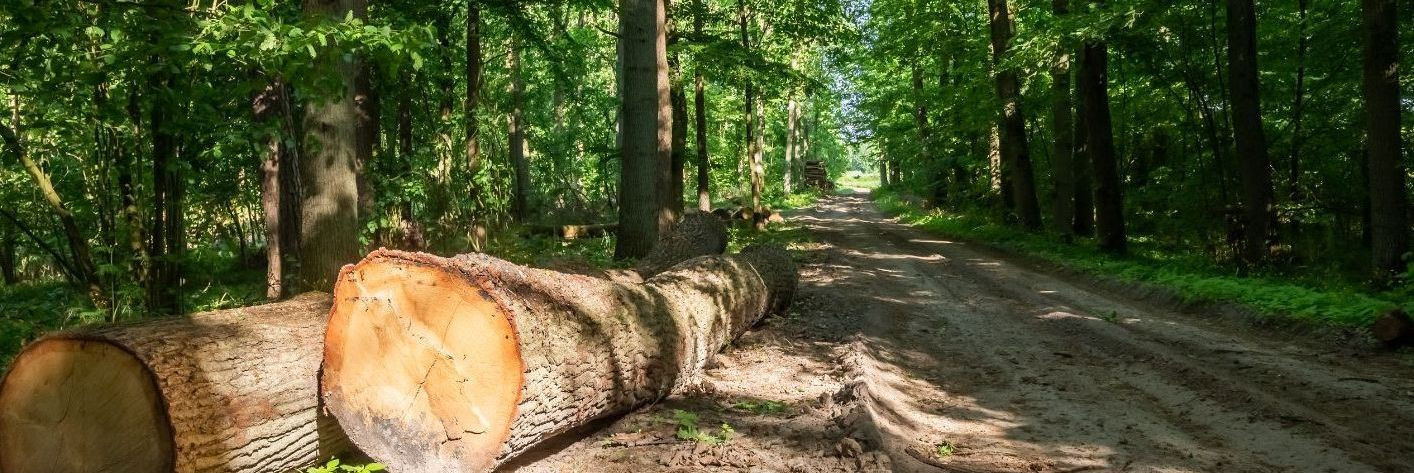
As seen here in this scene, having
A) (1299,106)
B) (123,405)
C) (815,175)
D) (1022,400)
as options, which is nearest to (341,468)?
(123,405)

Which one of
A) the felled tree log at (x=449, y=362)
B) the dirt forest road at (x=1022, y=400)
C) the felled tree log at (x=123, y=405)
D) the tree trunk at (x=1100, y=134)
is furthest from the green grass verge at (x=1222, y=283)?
the felled tree log at (x=123, y=405)

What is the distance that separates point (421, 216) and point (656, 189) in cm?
387

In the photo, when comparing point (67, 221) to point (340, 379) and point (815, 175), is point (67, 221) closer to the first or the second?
point (340, 379)

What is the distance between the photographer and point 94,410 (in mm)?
3113

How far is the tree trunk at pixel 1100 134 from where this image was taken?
48.1 feet

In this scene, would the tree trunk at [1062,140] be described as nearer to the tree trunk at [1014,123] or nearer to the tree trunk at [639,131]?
the tree trunk at [1014,123]

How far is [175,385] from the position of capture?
3.13m

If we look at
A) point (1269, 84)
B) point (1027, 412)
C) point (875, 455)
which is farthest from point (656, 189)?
point (1269, 84)

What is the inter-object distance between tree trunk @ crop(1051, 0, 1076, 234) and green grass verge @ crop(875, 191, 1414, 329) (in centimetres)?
56

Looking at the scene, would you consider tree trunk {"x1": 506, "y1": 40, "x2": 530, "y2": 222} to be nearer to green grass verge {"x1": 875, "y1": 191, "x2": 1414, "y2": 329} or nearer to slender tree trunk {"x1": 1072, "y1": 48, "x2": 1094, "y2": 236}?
green grass verge {"x1": 875, "y1": 191, "x2": 1414, "y2": 329}

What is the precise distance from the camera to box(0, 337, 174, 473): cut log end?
10.2 feet

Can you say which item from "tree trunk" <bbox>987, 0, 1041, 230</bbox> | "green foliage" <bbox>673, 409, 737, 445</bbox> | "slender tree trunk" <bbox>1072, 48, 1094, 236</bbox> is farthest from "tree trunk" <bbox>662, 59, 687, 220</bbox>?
"green foliage" <bbox>673, 409, 737, 445</bbox>

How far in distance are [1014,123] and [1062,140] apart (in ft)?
7.16

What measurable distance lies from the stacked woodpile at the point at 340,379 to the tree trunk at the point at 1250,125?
11.1 m
